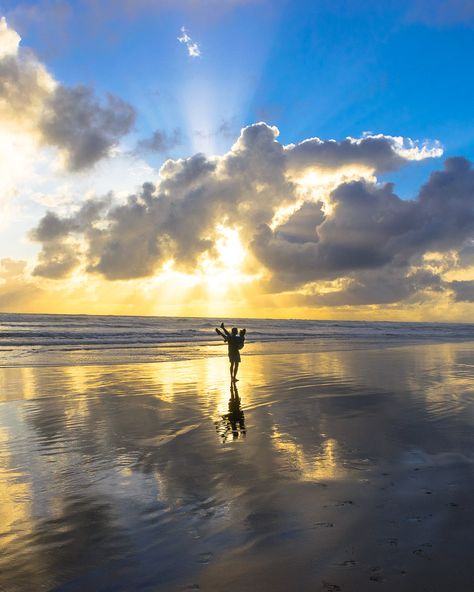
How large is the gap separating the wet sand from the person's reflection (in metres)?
0.08

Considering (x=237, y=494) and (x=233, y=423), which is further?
(x=233, y=423)

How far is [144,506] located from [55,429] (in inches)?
212

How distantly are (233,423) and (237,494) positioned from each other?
15.0 feet

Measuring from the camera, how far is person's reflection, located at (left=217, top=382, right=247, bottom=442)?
32.0ft

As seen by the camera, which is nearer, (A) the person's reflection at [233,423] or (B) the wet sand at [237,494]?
(B) the wet sand at [237,494]

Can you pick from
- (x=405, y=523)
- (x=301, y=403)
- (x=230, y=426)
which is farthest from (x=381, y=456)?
(x=301, y=403)

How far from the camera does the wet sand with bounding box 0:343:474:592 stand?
4.36m

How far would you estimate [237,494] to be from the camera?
20.8 ft

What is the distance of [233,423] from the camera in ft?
35.8

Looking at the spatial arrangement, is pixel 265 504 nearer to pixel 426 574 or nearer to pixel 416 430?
pixel 426 574

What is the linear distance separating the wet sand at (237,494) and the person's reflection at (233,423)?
0.08 m

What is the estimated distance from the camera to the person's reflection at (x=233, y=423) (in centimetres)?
975

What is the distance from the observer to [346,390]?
1591 cm

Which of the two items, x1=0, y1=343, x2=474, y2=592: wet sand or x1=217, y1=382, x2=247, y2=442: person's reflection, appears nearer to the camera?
x1=0, y1=343, x2=474, y2=592: wet sand
